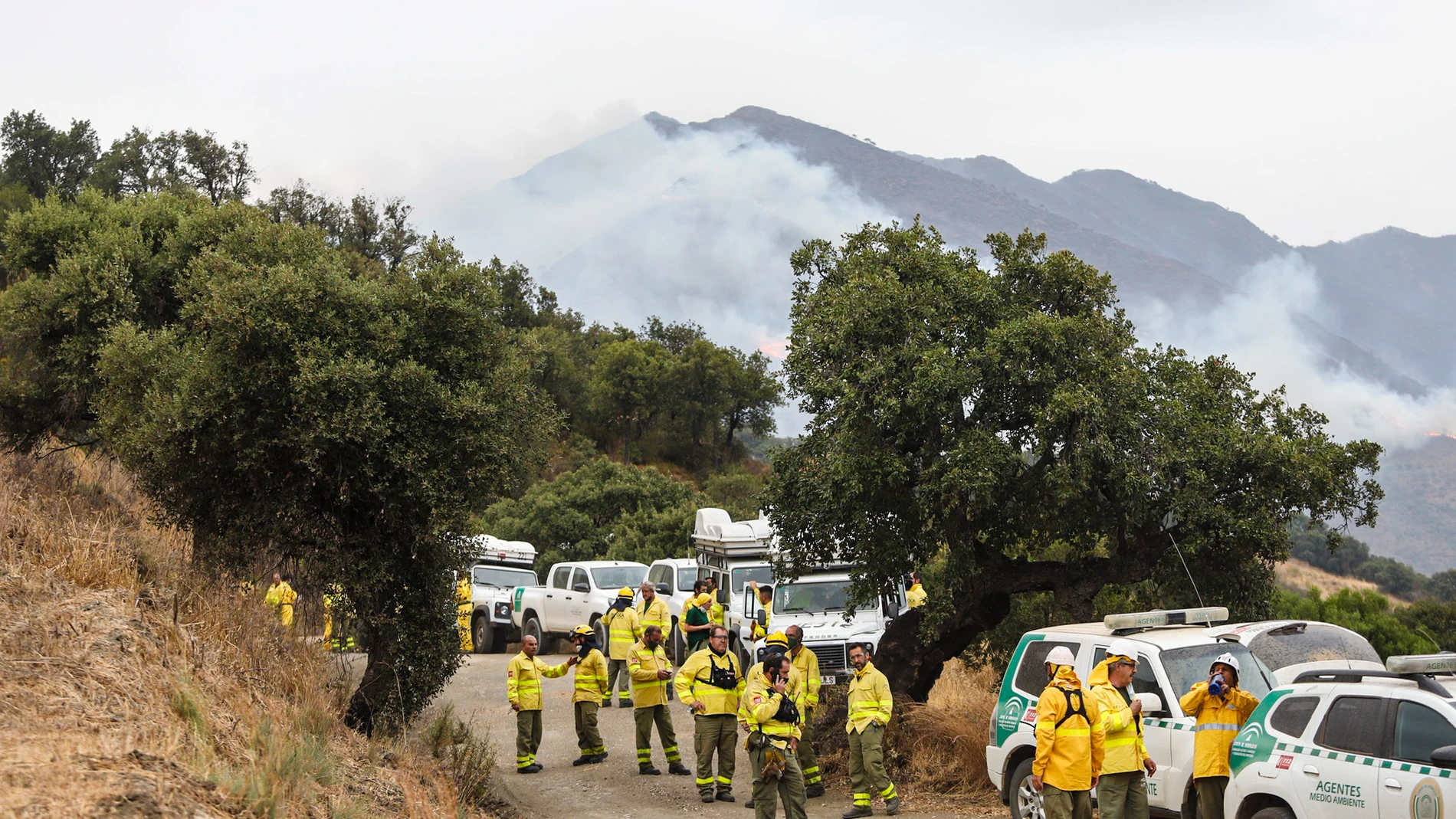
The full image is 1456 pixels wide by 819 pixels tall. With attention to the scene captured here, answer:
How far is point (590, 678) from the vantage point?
13.0 meters

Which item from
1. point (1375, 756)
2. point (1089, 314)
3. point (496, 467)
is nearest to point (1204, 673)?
point (1375, 756)

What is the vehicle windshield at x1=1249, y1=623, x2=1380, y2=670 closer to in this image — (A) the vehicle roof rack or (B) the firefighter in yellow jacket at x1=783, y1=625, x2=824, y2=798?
(A) the vehicle roof rack

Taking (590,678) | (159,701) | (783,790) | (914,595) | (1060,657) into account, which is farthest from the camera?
(914,595)

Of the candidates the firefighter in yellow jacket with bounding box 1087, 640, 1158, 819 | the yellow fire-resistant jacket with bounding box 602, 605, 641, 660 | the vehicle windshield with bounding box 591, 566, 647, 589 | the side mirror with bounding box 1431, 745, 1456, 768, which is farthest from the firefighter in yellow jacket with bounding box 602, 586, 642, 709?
the side mirror with bounding box 1431, 745, 1456, 768

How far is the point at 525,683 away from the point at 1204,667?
6.96 m

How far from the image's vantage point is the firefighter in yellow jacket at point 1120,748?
26.3 ft

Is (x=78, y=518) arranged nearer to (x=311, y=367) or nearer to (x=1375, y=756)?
(x=311, y=367)

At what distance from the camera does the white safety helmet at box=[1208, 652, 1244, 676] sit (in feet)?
27.8

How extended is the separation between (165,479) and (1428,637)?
1998cm

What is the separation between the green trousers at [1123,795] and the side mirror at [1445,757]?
2.03 m

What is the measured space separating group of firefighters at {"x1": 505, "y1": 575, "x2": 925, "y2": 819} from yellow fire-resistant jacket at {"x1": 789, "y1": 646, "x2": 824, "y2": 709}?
10mm

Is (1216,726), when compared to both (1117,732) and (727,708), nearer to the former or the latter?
(1117,732)

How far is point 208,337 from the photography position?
1184 cm

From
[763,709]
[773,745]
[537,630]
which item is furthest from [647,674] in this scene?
[537,630]
